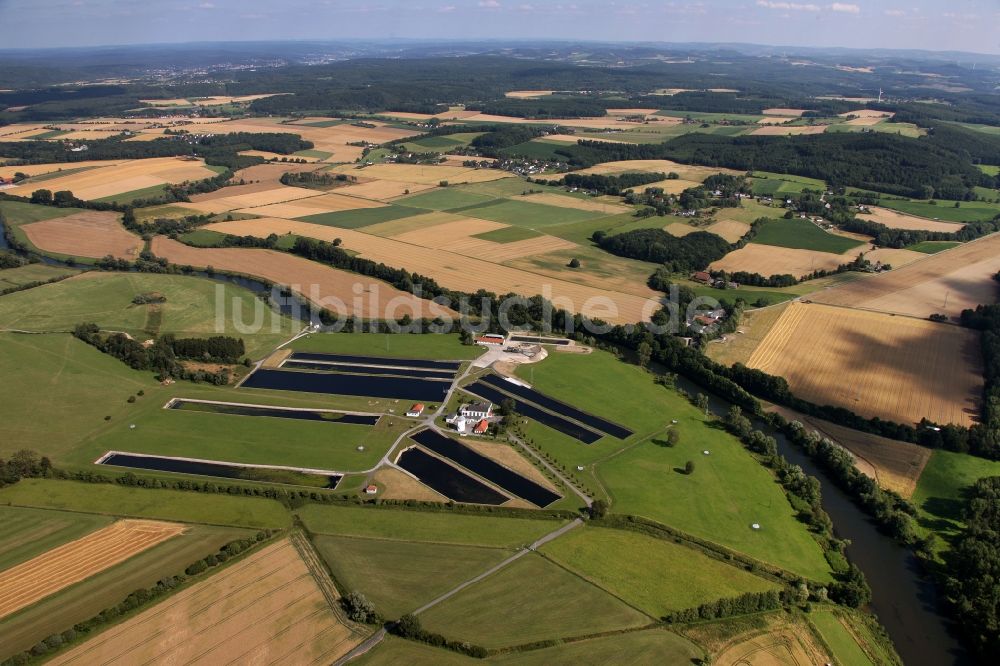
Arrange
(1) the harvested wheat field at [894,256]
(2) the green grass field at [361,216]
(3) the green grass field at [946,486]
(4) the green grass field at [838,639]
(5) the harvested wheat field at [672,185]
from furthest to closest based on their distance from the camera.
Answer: (5) the harvested wheat field at [672,185]
(2) the green grass field at [361,216]
(1) the harvested wheat field at [894,256]
(3) the green grass field at [946,486]
(4) the green grass field at [838,639]

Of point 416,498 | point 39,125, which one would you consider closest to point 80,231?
point 416,498

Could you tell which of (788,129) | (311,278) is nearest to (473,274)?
(311,278)

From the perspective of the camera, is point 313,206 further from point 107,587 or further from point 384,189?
point 107,587

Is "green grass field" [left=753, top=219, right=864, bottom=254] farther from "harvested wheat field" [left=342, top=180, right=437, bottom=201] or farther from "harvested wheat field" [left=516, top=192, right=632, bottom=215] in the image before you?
"harvested wheat field" [left=342, top=180, right=437, bottom=201]

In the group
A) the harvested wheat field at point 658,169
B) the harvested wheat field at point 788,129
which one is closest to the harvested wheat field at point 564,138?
the harvested wheat field at point 658,169

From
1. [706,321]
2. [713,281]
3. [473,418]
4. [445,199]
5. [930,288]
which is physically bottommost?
[473,418]

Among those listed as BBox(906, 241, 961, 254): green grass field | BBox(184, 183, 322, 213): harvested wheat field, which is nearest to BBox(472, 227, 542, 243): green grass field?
BBox(184, 183, 322, 213): harvested wheat field

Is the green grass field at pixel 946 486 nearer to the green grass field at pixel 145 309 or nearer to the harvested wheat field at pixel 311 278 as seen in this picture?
the harvested wheat field at pixel 311 278
